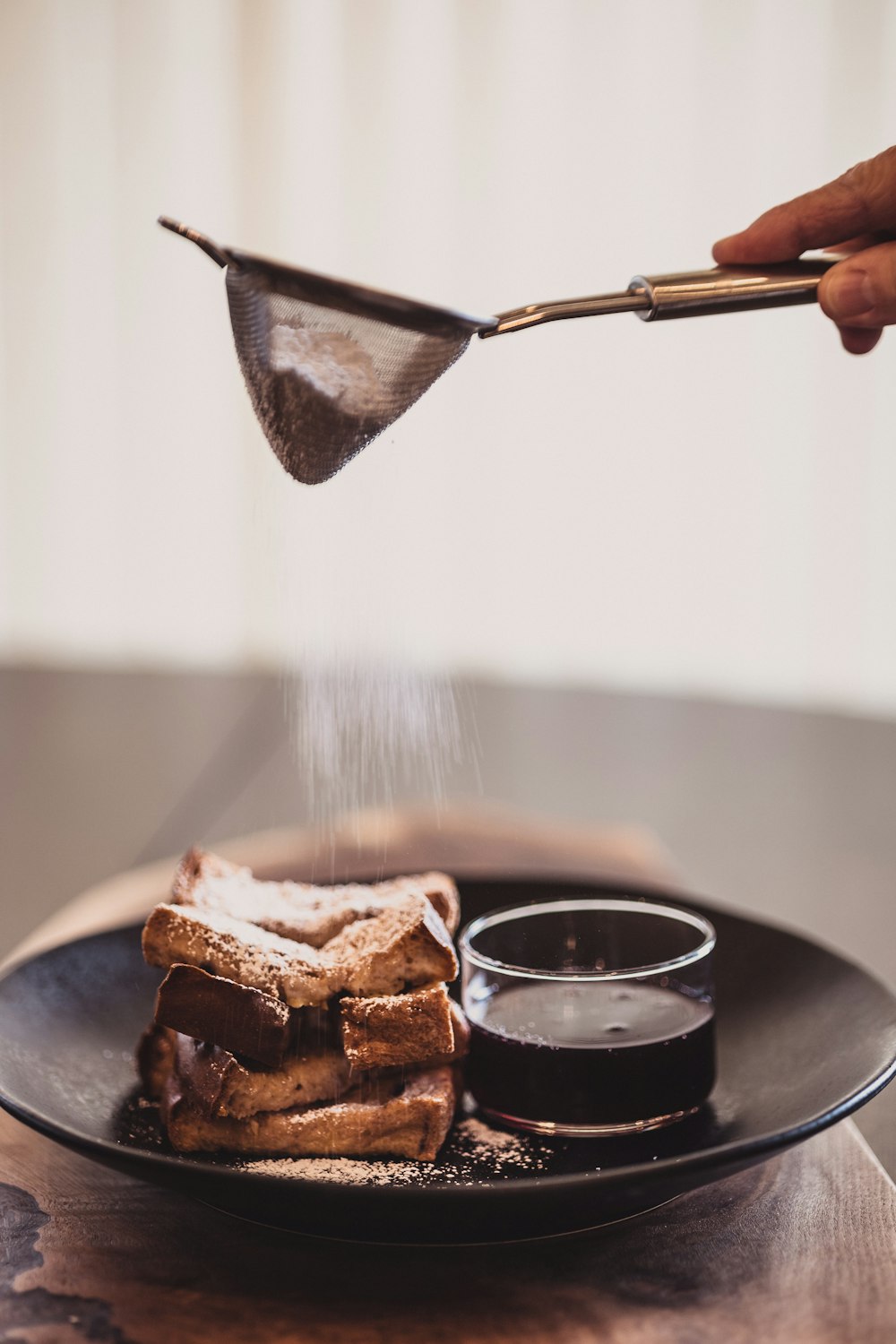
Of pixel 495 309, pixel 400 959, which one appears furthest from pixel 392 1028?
pixel 495 309

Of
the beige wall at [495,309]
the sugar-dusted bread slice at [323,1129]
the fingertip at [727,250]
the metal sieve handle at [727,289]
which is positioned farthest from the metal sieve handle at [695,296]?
the beige wall at [495,309]

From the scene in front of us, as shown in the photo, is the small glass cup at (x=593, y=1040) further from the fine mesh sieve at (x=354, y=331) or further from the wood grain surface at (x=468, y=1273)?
the fine mesh sieve at (x=354, y=331)

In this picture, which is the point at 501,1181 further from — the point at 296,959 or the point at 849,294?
the point at 849,294

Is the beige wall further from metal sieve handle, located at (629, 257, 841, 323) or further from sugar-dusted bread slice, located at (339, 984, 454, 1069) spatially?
sugar-dusted bread slice, located at (339, 984, 454, 1069)

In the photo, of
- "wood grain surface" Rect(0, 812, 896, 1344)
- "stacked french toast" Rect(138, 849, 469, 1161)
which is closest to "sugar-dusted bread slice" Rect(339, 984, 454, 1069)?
"stacked french toast" Rect(138, 849, 469, 1161)

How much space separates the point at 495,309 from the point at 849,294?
286 centimetres

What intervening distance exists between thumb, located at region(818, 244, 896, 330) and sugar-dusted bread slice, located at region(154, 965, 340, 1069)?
0.59m

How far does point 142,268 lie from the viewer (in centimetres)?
400

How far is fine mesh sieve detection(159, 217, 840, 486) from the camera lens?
0.88 metres

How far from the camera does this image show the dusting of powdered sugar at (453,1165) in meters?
0.76

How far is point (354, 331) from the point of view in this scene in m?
0.91

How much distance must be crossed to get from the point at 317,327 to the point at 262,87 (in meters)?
3.20

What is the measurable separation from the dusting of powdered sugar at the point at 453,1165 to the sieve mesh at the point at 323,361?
18.3 inches

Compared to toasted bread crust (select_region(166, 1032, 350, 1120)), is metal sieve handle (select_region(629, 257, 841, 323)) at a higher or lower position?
higher
